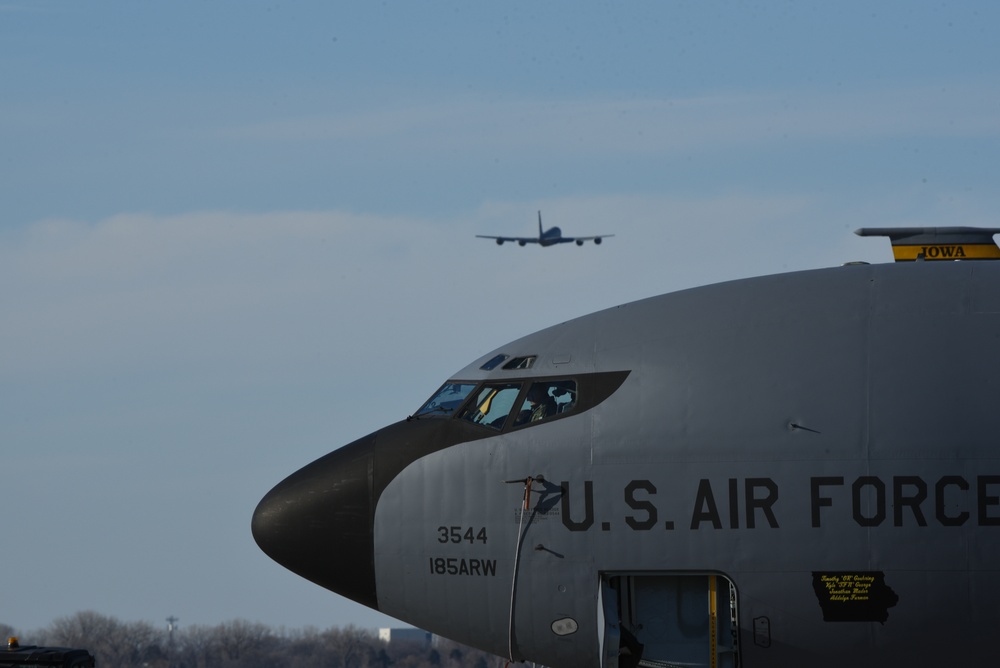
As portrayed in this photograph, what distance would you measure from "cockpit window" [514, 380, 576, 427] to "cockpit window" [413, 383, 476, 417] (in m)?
0.85

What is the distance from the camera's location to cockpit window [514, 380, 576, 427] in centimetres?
1966

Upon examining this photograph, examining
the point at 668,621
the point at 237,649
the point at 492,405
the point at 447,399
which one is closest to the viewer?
the point at 668,621

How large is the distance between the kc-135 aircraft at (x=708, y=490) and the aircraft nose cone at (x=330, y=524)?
0.09 ft

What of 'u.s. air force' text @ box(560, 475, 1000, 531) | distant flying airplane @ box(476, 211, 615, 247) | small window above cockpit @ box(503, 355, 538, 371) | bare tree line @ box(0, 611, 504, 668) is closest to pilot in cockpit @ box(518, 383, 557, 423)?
small window above cockpit @ box(503, 355, 538, 371)

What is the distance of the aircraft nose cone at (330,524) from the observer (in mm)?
20047

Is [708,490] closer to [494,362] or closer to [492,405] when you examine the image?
[492,405]

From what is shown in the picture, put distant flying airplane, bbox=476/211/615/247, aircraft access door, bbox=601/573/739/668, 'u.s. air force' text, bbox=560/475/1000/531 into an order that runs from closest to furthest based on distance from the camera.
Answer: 'u.s. air force' text, bbox=560/475/1000/531 < aircraft access door, bbox=601/573/739/668 < distant flying airplane, bbox=476/211/615/247

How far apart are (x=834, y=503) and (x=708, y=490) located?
1.43m

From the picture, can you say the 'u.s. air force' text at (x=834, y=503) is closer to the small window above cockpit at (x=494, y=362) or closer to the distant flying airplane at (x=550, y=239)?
the small window above cockpit at (x=494, y=362)

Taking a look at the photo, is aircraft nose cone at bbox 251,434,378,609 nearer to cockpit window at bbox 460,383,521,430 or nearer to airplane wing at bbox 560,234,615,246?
cockpit window at bbox 460,383,521,430

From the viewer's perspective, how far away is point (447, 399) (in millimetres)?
20562

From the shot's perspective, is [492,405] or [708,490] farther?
[492,405]

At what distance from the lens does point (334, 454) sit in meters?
20.6

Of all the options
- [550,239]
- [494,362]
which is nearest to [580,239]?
[550,239]
